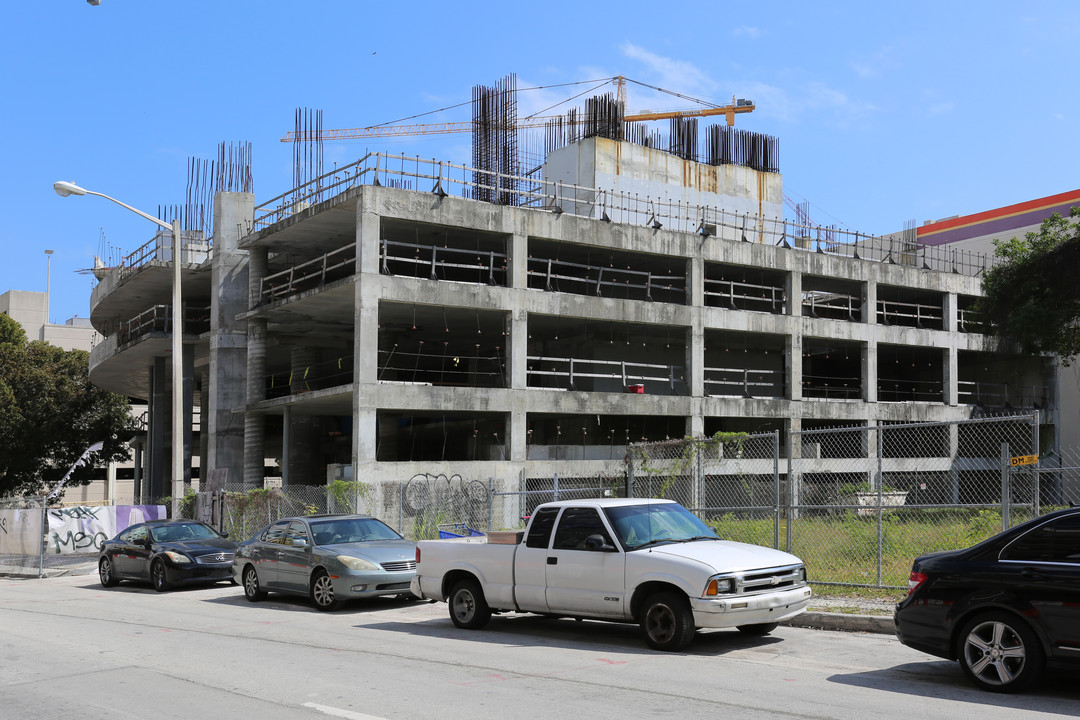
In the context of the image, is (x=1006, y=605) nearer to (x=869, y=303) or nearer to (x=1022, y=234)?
(x=869, y=303)

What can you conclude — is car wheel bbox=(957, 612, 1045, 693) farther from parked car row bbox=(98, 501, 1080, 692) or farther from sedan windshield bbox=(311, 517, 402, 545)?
sedan windshield bbox=(311, 517, 402, 545)

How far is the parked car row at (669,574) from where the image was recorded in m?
8.46

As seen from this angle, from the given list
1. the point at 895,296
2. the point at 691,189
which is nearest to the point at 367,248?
the point at 691,189

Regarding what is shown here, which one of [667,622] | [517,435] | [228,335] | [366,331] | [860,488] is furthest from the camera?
[228,335]

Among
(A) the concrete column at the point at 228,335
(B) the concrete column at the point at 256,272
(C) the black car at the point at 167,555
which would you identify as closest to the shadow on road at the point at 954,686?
(C) the black car at the point at 167,555

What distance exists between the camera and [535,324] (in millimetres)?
39438

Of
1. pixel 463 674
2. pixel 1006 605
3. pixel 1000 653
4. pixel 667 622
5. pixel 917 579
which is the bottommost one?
pixel 463 674

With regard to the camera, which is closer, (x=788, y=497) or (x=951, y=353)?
(x=788, y=497)

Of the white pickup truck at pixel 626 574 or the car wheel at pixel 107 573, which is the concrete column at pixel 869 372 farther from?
the white pickup truck at pixel 626 574

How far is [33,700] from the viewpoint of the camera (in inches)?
359

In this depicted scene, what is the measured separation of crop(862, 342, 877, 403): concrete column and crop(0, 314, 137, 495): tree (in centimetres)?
4245

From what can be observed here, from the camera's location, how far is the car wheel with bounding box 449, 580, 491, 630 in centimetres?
1312

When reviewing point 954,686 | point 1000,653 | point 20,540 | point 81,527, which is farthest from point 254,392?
point 1000,653

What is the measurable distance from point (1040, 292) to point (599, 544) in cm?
3854
